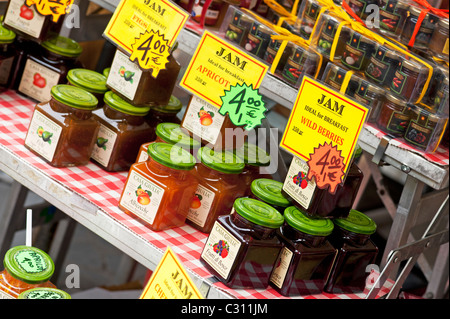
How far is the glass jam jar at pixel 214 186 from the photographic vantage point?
1.63 metres

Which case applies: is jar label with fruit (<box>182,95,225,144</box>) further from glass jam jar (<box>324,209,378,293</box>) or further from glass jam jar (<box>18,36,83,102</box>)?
glass jam jar (<box>18,36,83,102</box>)

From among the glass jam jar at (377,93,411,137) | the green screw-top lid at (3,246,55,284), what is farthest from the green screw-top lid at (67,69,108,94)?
the glass jam jar at (377,93,411,137)

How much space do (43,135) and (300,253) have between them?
2.35 feet

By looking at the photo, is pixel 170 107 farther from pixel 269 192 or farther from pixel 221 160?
pixel 269 192

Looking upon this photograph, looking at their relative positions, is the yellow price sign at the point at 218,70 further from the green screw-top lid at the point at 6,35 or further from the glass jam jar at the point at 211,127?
the green screw-top lid at the point at 6,35

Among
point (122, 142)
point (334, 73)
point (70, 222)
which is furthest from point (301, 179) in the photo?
point (70, 222)

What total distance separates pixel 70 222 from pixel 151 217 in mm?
1125

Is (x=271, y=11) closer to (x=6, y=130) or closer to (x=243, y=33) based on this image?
(x=243, y=33)

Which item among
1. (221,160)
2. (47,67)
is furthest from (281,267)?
(47,67)

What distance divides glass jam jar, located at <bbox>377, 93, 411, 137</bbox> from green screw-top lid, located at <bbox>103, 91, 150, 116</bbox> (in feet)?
1.95

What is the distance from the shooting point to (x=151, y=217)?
1.59 metres

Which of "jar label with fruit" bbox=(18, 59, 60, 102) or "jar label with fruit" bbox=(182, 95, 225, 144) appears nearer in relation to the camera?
"jar label with fruit" bbox=(182, 95, 225, 144)

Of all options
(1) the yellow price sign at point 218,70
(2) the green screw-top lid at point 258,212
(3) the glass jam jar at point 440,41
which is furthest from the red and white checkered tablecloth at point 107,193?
(3) the glass jam jar at point 440,41

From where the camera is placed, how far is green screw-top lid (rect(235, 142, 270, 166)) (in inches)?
67.7
